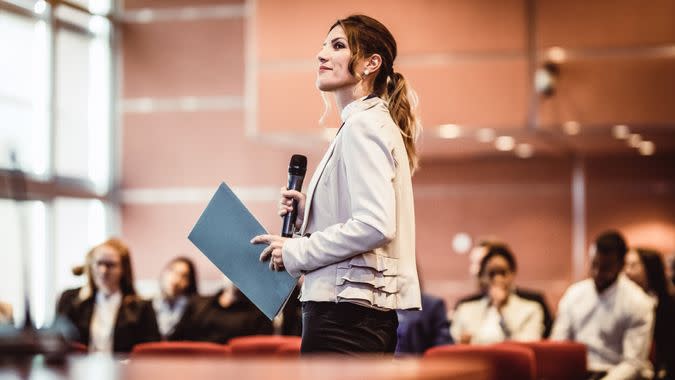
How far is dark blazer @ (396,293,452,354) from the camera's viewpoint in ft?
19.0

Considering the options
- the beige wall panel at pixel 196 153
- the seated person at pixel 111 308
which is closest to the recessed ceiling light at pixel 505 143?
the beige wall panel at pixel 196 153

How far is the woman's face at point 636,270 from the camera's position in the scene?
284 inches

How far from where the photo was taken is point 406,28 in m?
8.09

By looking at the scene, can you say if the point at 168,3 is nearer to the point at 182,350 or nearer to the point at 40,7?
the point at 40,7

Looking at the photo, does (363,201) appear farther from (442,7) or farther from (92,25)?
(92,25)

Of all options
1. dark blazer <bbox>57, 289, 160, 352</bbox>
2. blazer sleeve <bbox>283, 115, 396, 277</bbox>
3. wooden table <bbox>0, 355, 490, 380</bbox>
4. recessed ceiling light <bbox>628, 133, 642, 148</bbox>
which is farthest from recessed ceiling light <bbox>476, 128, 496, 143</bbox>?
wooden table <bbox>0, 355, 490, 380</bbox>

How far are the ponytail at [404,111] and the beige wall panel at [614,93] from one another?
493 cm

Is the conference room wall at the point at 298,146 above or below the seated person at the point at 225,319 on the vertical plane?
above

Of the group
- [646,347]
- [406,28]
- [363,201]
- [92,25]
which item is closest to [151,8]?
[92,25]

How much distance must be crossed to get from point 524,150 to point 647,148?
1.00m

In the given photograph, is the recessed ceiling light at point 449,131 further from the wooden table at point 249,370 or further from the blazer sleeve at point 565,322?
the wooden table at point 249,370

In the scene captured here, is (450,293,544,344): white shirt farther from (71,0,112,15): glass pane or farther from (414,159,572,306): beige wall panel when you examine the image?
(71,0,112,15): glass pane

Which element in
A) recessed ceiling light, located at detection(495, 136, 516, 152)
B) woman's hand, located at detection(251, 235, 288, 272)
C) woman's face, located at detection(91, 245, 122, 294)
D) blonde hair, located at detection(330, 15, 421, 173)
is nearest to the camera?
woman's hand, located at detection(251, 235, 288, 272)

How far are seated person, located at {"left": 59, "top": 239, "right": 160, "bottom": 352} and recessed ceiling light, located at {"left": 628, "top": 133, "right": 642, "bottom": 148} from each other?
3.89m
